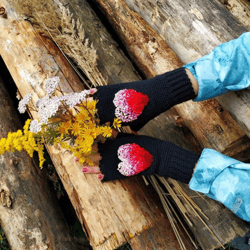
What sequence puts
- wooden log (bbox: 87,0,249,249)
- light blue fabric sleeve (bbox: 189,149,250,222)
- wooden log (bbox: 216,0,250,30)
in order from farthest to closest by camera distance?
wooden log (bbox: 216,0,250,30), wooden log (bbox: 87,0,249,249), light blue fabric sleeve (bbox: 189,149,250,222)

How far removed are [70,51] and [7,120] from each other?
62cm

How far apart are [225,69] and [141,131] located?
1.86 feet

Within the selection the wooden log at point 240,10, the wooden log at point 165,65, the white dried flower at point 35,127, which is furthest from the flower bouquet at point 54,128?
the wooden log at point 240,10

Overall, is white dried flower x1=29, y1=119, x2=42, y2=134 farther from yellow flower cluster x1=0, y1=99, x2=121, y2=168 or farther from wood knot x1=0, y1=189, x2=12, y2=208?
wood knot x1=0, y1=189, x2=12, y2=208

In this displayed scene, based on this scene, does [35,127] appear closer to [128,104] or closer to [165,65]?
[128,104]

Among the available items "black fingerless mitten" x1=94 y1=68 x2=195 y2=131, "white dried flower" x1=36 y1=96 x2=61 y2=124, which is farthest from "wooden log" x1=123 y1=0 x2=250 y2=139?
"white dried flower" x1=36 y1=96 x2=61 y2=124

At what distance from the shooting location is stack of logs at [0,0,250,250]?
1.15 m

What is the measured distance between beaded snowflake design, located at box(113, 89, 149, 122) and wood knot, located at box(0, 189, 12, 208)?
77 centimetres

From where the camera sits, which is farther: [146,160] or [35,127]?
[146,160]

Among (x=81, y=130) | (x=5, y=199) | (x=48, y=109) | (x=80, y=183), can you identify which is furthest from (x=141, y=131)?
(x=5, y=199)

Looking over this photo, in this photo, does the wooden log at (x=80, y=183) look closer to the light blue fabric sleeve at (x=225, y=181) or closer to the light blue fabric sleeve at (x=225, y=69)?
the light blue fabric sleeve at (x=225, y=181)

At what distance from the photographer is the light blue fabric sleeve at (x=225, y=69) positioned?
1.08 metres

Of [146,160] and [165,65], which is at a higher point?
[165,65]

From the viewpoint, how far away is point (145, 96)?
3.76ft
